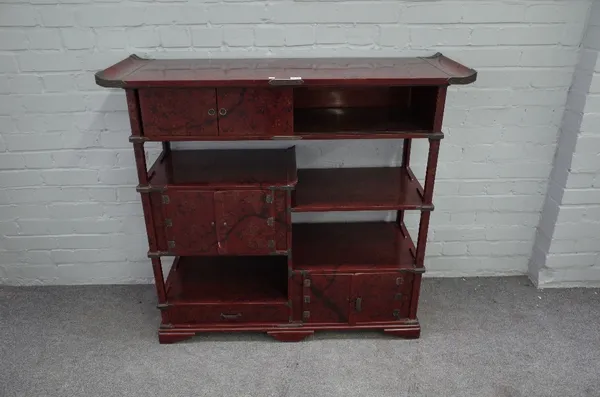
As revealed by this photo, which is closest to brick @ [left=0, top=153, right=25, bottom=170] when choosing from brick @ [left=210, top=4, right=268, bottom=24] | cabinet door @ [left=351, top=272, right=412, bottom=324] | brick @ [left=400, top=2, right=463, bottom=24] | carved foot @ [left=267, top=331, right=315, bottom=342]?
brick @ [left=210, top=4, right=268, bottom=24]

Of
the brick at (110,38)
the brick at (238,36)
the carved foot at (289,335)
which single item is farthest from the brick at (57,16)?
the carved foot at (289,335)

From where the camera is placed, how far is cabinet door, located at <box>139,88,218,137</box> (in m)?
1.65

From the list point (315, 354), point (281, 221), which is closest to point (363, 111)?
point (281, 221)

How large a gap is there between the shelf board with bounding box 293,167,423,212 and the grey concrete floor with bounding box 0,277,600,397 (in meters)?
0.65

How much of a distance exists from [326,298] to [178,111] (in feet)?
3.30

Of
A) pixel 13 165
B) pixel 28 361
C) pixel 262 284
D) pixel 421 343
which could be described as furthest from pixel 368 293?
pixel 13 165

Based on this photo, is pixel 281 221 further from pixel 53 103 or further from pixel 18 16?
pixel 18 16

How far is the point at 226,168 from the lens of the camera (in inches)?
77.7

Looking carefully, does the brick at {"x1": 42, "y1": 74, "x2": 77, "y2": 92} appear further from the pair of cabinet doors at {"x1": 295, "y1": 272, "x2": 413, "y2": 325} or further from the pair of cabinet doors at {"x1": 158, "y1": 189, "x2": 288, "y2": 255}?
the pair of cabinet doors at {"x1": 295, "y1": 272, "x2": 413, "y2": 325}

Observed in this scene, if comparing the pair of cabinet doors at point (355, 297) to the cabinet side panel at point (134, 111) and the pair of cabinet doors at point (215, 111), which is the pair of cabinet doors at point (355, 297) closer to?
the pair of cabinet doors at point (215, 111)

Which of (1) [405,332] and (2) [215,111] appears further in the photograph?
(1) [405,332]

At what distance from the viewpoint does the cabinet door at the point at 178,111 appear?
165 centimetres

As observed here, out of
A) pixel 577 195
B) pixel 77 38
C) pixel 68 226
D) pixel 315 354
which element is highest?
pixel 77 38

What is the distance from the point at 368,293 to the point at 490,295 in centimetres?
78
